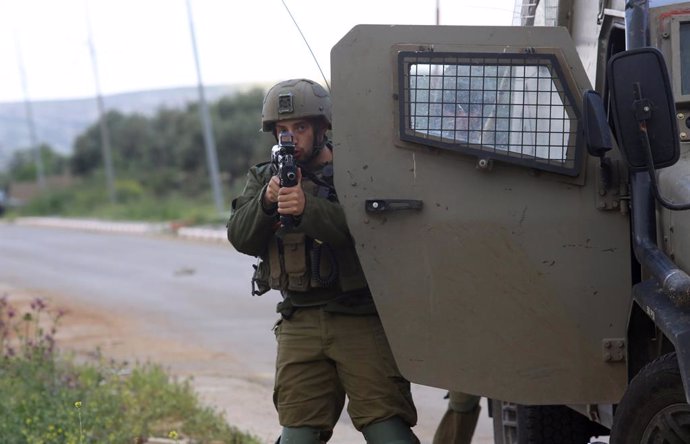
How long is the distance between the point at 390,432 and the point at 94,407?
2366 millimetres

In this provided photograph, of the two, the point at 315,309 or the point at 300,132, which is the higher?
the point at 300,132

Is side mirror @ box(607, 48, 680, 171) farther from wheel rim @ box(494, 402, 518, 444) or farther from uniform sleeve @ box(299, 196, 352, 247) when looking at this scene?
wheel rim @ box(494, 402, 518, 444)

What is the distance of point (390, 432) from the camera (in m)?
4.52

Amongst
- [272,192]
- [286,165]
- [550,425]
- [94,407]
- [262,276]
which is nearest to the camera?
[286,165]

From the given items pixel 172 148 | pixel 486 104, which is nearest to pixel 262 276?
pixel 486 104

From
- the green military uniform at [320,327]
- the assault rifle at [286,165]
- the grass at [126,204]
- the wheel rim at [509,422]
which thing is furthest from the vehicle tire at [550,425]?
the grass at [126,204]

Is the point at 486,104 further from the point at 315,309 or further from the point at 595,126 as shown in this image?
the point at 315,309

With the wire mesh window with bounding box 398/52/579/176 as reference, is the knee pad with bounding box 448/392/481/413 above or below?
below

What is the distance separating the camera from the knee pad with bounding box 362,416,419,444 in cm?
Answer: 451

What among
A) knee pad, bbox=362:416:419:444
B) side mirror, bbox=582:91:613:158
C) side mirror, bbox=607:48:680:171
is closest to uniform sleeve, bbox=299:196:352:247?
knee pad, bbox=362:416:419:444

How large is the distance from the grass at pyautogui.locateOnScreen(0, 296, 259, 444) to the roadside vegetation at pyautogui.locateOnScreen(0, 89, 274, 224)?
86.9 feet

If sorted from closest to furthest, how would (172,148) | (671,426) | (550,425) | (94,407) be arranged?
A: (671,426) < (550,425) < (94,407) < (172,148)

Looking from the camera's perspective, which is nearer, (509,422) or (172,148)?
(509,422)

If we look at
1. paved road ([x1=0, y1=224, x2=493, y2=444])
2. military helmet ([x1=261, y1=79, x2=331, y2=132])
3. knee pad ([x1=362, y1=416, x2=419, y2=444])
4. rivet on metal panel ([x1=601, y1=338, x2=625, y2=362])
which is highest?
military helmet ([x1=261, y1=79, x2=331, y2=132])
